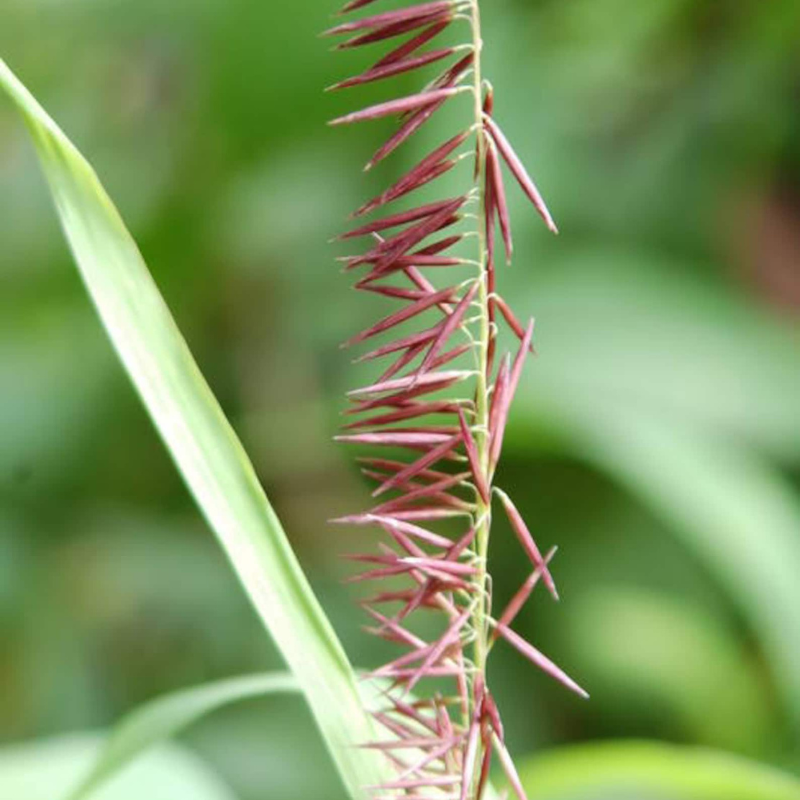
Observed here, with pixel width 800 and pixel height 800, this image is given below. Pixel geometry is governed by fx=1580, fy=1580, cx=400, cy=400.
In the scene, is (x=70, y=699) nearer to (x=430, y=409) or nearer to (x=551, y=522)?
(x=551, y=522)

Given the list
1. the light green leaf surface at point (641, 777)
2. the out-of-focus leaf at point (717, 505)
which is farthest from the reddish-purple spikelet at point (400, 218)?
the out-of-focus leaf at point (717, 505)

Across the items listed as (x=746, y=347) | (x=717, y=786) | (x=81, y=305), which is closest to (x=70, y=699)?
(x=81, y=305)

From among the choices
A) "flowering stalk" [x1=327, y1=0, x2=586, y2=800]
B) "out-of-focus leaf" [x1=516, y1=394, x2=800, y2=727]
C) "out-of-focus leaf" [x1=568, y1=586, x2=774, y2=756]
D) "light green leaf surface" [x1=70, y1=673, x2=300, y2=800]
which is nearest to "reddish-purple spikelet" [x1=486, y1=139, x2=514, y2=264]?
"flowering stalk" [x1=327, y1=0, x2=586, y2=800]

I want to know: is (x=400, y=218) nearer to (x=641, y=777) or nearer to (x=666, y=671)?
(x=641, y=777)

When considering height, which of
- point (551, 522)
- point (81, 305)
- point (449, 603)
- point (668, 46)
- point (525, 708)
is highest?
point (449, 603)

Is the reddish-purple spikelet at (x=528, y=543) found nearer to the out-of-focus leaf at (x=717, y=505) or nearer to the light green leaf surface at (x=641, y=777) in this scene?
the light green leaf surface at (x=641, y=777)

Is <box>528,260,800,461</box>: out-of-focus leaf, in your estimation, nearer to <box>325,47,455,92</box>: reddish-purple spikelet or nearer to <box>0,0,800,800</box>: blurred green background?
<box>0,0,800,800</box>: blurred green background
